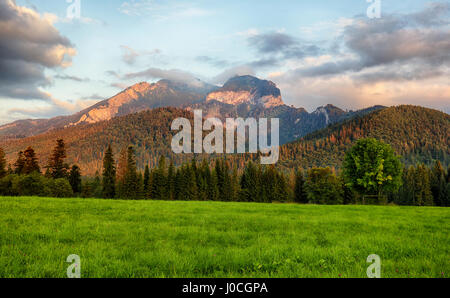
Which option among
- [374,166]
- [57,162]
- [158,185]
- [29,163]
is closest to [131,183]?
[158,185]

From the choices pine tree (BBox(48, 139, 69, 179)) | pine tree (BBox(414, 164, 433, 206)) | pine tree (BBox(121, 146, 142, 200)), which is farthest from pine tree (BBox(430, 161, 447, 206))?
pine tree (BBox(48, 139, 69, 179))

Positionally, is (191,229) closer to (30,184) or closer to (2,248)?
(2,248)

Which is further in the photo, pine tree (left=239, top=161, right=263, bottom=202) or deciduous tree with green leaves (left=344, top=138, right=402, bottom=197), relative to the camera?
pine tree (left=239, top=161, right=263, bottom=202)

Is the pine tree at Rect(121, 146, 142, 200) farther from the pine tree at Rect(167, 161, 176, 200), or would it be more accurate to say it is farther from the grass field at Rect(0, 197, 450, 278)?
the grass field at Rect(0, 197, 450, 278)

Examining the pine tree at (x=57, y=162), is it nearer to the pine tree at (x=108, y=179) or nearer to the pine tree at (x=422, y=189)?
the pine tree at (x=108, y=179)

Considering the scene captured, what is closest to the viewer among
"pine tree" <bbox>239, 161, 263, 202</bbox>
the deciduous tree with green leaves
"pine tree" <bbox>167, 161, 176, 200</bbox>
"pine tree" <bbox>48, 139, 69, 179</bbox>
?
the deciduous tree with green leaves

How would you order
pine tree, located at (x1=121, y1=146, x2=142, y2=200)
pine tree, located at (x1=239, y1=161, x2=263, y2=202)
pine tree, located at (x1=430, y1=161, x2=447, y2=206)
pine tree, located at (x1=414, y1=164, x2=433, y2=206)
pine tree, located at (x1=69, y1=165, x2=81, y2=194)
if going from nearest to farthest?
pine tree, located at (x1=69, y1=165, x2=81, y2=194)
pine tree, located at (x1=121, y1=146, x2=142, y2=200)
pine tree, located at (x1=414, y1=164, x2=433, y2=206)
pine tree, located at (x1=430, y1=161, x2=447, y2=206)
pine tree, located at (x1=239, y1=161, x2=263, y2=202)

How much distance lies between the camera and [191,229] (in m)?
10.7

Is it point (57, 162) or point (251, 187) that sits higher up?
point (57, 162)

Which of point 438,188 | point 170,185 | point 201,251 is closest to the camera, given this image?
point 201,251

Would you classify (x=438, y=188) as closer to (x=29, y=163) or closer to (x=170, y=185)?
(x=170, y=185)

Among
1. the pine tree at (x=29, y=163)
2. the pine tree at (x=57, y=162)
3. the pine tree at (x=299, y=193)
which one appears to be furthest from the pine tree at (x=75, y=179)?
the pine tree at (x=299, y=193)

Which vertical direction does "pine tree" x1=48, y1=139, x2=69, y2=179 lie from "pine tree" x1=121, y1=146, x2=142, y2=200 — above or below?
above
